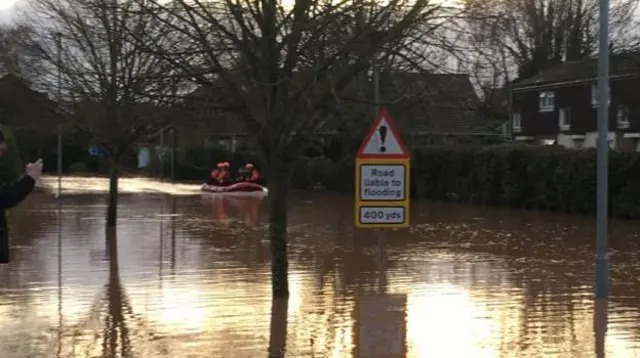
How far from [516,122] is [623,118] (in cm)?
1102

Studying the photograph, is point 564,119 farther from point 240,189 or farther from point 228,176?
point 240,189

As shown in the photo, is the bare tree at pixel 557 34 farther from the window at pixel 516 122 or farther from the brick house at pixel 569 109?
the window at pixel 516 122

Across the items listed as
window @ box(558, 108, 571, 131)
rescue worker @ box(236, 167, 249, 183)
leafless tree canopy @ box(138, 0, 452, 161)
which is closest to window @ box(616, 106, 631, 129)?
window @ box(558, 108, 571, 131)

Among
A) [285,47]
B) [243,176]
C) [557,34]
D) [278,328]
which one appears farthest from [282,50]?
[557,34]

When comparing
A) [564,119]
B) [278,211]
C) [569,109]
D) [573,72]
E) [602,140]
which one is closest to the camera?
[278,211]

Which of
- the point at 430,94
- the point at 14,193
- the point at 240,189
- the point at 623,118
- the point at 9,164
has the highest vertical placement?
the point at 623,118

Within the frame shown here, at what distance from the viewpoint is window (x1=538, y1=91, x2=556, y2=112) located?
1929 inches

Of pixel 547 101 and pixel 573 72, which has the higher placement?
pixel 573 72

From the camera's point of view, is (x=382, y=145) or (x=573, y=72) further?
(x=573, y=72)

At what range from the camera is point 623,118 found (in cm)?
4225

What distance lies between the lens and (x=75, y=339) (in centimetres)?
798

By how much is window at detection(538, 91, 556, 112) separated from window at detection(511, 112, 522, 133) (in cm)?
254

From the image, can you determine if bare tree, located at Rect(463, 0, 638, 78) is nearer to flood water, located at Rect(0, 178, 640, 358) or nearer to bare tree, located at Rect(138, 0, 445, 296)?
flood water, located at Rect(0, 178, 640, 358)

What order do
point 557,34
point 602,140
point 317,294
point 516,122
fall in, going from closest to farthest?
point 602,140
point 317,294
point 516,122
point 557,34
